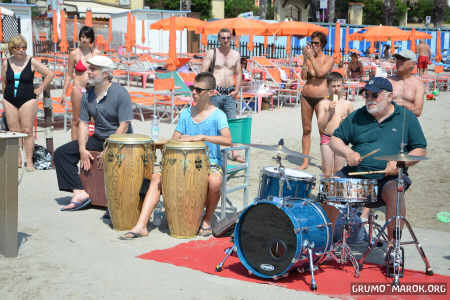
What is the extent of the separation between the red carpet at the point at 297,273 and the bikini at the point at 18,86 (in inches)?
133

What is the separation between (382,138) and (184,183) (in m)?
1.58

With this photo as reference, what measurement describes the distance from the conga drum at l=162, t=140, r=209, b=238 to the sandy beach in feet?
0.58

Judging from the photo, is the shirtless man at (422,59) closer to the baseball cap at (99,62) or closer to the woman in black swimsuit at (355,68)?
the woman in black swimsuit at (355,68)

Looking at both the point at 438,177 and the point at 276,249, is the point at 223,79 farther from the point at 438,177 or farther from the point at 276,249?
the point at 276,249

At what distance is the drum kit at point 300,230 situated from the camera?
3.88 meters

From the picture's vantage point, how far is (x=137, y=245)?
15.9ft

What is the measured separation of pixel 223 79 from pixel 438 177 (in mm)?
3017

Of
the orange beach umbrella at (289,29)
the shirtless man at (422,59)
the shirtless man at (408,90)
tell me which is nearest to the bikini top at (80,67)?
the shirtless man at (408,90)

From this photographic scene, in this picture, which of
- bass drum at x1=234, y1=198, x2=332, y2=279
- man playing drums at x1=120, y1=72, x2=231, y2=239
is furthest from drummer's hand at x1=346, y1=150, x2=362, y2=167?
man playing drums at x1=120, y1=72, x2=231, y2=239

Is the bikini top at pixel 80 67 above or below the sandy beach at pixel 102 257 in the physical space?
above

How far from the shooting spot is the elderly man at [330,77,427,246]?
446 centimetres

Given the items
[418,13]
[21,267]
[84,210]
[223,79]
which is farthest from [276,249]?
[418,13]

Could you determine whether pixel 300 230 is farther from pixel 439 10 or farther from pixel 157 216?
pixel 439 10

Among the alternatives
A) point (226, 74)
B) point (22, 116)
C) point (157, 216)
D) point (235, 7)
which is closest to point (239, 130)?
point (157, 216)
